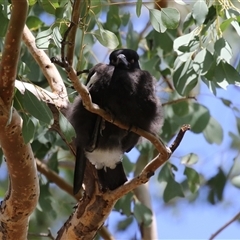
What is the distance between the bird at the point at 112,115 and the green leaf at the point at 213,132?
78 cm

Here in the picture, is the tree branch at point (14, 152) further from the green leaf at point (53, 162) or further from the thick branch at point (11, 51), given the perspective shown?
the green leaf at point (53, 162)

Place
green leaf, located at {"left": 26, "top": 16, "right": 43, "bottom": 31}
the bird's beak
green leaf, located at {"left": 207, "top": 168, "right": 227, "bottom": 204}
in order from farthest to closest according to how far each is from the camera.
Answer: green leaf, located at {"left": 207, "top": 168, "right": 227, "bottom": 204}
green leaf, located at {"left": 26, "top": 16, "right": 43, "bottom": 31}
the bird's beak

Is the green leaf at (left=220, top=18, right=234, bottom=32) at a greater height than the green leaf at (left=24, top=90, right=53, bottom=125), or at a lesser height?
greater

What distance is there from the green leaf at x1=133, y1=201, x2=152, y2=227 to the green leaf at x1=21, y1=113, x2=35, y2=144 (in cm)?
127

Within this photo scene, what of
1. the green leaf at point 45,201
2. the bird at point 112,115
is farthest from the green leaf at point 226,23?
the green leaf at point 45,201

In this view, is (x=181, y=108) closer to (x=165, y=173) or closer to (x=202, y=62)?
(x=165, y=173)

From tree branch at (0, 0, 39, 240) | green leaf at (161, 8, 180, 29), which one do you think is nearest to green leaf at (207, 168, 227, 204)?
tree branch at (0, 0, 39, 240)

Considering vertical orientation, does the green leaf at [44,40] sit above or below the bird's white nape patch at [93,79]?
above

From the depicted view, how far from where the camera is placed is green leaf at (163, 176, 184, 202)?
9.11ft

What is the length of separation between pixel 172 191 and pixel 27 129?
118cm

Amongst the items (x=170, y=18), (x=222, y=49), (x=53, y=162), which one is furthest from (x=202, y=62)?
(x=53, y=162)

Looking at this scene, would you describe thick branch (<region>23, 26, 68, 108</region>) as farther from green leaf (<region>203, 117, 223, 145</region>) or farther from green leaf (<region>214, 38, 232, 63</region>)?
green leaf (<region>203, 117, 223, 145</region>)

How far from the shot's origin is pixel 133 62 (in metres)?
2.46

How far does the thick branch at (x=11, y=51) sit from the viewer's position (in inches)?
62.7
